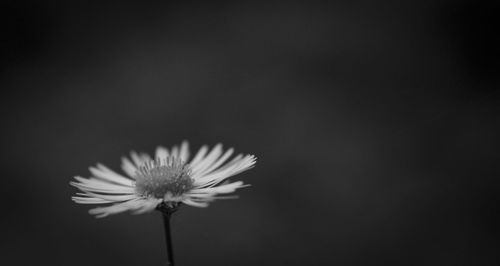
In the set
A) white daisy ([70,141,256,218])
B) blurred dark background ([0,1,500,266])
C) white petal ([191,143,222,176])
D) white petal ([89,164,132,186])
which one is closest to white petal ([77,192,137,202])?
white daisy ([70,141,256,218])

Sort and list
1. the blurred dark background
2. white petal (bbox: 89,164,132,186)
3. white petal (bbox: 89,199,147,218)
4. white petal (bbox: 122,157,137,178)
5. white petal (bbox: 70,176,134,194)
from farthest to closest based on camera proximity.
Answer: the blurred dark background
white petal (bbox: 122,157,137,178)
white petal (bbox: 89,164,132,186)
white petal (bbox: 70,176,134,194)
white petal (bbox: 89,199,147,218)

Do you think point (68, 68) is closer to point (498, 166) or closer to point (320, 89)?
point (320, 89)

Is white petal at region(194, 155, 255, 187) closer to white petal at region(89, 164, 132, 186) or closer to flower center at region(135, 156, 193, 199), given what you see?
flower center at region(135, 156, 193, 199)

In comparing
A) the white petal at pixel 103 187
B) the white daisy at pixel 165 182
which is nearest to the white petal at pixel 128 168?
the white daisy at pixel 165 182

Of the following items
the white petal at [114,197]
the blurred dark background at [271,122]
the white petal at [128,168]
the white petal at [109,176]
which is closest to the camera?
the white petal at [114,197]

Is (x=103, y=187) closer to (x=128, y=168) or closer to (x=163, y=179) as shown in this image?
(x=163, y=179)

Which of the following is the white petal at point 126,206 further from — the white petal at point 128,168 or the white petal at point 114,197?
the white petal at point 128,168

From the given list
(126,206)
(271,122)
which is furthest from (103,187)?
(271,122)
